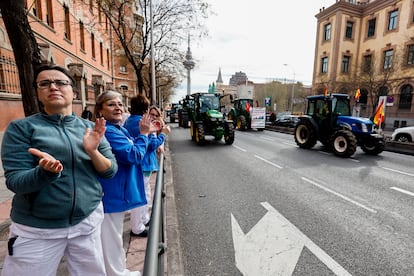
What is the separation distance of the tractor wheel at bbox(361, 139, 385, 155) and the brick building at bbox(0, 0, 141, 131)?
11.8 meters

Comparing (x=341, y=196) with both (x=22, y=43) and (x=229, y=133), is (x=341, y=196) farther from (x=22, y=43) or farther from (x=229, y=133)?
(x=229, y=133)

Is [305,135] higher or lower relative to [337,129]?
lower

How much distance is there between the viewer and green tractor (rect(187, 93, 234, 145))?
11.5 metres

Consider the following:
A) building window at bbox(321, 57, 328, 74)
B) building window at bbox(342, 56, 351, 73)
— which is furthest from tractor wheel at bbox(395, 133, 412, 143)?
building window at bbox(321, 57, 328, 74)

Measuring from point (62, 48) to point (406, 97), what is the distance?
33019mm

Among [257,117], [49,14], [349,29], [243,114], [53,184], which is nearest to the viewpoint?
[53,184]

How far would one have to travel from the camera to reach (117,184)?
2053 mm

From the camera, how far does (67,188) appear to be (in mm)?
1441

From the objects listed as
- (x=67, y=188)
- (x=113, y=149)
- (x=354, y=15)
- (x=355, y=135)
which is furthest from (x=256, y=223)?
(x=354, y=15)

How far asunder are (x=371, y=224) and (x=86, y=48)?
20.8 meters

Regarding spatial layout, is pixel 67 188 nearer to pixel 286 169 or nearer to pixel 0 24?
pixel 286 169

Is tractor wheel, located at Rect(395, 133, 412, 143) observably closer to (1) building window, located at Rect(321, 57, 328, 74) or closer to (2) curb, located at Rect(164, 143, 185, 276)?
(2) curb, located at Rect(164, 143, 185, 276)

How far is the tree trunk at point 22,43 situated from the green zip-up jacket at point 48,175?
2246 mm

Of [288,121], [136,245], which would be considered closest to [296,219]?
[136,245]
